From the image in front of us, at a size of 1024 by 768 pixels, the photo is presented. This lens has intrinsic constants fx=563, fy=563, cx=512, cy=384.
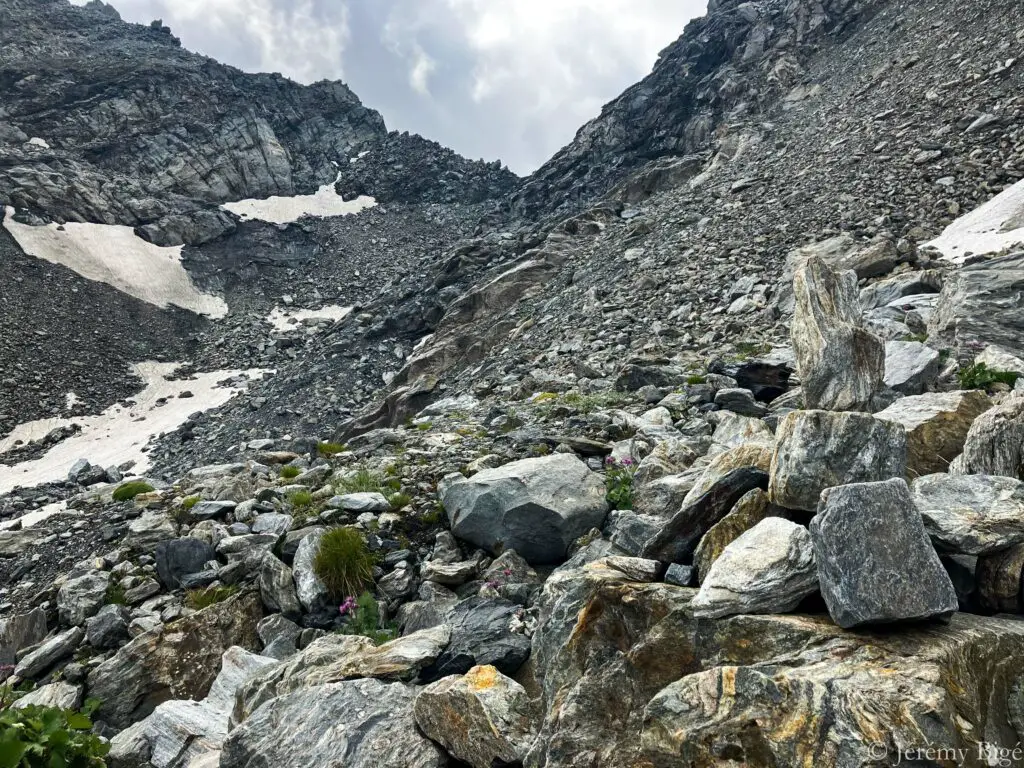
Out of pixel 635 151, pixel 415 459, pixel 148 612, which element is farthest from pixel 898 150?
pixel 635 151

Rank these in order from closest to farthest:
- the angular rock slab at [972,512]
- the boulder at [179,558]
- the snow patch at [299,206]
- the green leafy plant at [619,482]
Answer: the angular rock slab at [972,512] → the green leafy plant at [619,482] → the boulder at [179,558] → the snow patch at [299,206]

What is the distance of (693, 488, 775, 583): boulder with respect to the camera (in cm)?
410

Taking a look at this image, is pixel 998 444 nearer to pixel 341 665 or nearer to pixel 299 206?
pixel 341 665

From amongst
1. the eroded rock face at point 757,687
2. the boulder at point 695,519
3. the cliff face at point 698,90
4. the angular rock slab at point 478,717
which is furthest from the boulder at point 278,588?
the cliff face at point 698,90

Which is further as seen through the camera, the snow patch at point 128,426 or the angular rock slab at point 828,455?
the snow patch at point 128,426

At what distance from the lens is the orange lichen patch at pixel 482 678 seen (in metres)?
4.26

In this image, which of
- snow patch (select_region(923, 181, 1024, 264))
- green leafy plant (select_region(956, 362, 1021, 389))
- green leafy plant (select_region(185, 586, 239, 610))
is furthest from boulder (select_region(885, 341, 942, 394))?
green leafy plant (select_region(185, 586, 239, 610))

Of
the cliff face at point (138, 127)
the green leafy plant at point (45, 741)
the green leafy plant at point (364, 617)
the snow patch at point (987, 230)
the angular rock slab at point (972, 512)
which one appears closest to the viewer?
the angular rock slab at point (972, 512)

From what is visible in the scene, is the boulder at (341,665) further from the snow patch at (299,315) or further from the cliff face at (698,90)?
the snow patch at (299,315)

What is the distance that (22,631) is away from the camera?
8.51m

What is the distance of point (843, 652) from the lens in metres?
2.95

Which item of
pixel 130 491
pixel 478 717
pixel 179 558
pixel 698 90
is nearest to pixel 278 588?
pixel 179 558

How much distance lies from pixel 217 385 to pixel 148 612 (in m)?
48.2

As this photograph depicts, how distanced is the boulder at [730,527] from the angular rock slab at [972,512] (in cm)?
100
